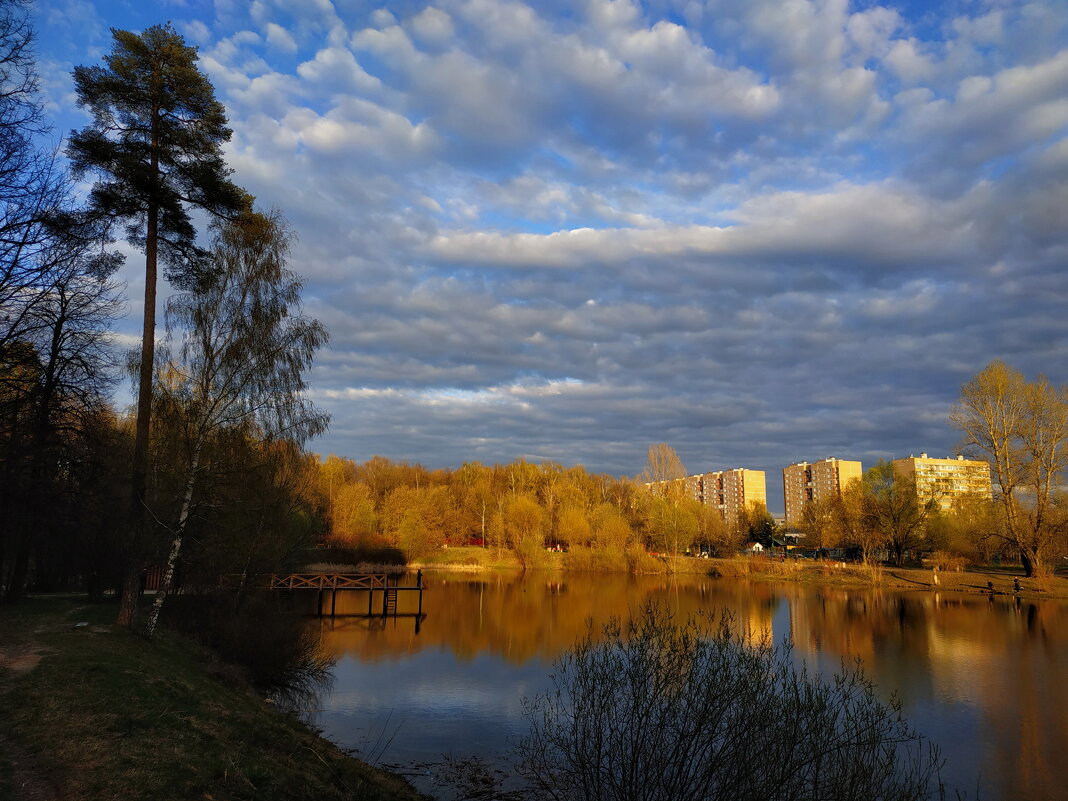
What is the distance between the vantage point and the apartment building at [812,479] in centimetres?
12900

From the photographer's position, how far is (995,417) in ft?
144

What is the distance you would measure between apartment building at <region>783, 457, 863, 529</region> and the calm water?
8596 cm

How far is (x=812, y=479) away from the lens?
139250mm

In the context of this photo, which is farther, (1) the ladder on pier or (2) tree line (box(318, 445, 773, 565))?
(2) tree line (box(318, 445, 773, 565))

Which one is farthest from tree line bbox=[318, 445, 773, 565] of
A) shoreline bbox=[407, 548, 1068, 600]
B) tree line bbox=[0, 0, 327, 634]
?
tree line bbox=[0, 0, 327, 634]

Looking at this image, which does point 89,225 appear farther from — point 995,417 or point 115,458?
point 995,417

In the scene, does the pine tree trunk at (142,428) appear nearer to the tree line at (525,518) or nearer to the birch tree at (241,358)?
the birch tree at (241,358)

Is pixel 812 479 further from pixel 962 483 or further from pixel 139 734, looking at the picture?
pixel 139 734

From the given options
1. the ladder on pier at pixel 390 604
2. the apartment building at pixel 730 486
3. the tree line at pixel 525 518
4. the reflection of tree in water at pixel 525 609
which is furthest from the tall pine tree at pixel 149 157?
the apartment building at pixel 730 486

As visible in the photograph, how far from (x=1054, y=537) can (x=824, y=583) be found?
15.0 meters

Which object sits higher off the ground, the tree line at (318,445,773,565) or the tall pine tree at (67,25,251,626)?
the tall pine tree at (67,25,251,626)

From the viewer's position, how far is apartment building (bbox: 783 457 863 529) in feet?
423

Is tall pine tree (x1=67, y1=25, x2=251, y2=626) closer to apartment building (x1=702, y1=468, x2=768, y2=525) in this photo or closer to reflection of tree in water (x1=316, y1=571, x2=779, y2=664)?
reflection of tree in water (x1=316, y1=571, x2=779, y2=664)

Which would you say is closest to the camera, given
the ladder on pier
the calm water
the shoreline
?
the calm water
